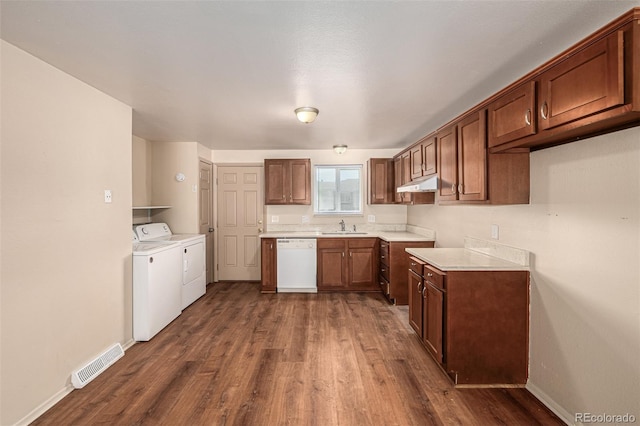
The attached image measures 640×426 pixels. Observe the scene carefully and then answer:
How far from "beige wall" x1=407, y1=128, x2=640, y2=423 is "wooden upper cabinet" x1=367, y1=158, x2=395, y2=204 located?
2584 millimetres

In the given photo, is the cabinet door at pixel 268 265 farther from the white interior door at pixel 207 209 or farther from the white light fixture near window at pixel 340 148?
the white light fixture near window at pixel 340 148

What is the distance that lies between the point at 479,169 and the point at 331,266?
2808mm

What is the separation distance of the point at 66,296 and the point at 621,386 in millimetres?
3589

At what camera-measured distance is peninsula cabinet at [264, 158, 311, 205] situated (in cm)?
500

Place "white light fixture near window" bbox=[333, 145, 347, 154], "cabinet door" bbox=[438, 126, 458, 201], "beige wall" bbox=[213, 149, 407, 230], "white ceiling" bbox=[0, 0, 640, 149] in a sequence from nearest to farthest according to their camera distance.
A: "white ceiling" bbox=[0, 0, 640, 149]
"cabinet door" bbox=[438, 126, 458, 201]
"white light fixture near window" bbox=[333, 145, 347, 154]
"beige wall" bbox=[213, 149, 407, 230]

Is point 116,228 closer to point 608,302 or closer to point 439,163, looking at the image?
point 439,163

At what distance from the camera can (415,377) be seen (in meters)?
2.42

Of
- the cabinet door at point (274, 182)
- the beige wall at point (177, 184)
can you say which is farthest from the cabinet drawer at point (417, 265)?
the beige wall at point (177, 184)

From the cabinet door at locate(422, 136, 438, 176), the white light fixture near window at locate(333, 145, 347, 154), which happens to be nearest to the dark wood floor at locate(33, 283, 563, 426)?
the cabinet door at locate(422, 136, 438, 176)

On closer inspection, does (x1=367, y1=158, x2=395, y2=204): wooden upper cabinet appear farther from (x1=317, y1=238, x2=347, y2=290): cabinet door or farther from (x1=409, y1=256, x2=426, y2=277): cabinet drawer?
(x1=409, y1=256, x2=426, y2=277): cabinet drawer

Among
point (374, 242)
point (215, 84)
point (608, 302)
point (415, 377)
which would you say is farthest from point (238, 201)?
point (608, 302)

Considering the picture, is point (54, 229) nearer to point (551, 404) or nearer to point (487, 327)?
point (487, 327)

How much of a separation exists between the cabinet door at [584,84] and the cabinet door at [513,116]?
0.22 feet

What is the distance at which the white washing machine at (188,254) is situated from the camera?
12.9 feet
